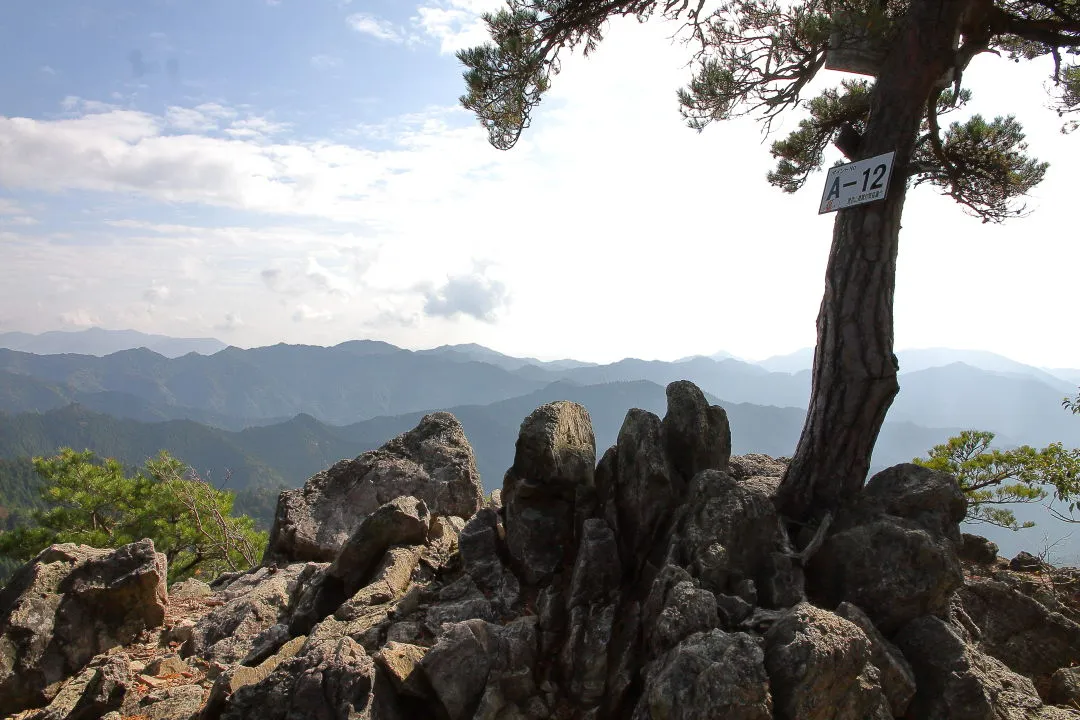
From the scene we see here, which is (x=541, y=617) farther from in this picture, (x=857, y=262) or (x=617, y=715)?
(x=857, y=262)

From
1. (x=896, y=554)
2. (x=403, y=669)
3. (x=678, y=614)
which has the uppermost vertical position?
(x=896, y=554)

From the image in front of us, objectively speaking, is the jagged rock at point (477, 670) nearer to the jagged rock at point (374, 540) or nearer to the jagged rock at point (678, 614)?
the jagged rock at point (678, 614)

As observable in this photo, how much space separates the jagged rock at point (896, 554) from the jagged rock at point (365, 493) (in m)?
6.37

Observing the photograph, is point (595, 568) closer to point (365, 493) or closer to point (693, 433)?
point (693, 433)

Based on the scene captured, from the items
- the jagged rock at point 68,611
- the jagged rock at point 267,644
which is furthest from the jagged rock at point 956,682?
the jagged rock at point 68,611

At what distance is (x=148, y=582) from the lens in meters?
8.29

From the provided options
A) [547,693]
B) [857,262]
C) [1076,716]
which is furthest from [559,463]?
[1076,716]

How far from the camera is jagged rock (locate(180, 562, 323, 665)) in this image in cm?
743

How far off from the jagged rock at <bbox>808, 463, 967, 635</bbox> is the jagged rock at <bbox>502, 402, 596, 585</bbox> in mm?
2692

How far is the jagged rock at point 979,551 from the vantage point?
352 inches

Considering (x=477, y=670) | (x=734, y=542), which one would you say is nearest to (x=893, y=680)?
(x=734, y=542)

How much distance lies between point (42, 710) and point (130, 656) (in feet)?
3.30

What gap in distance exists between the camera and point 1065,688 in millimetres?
5586

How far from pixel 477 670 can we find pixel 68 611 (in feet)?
20.7
